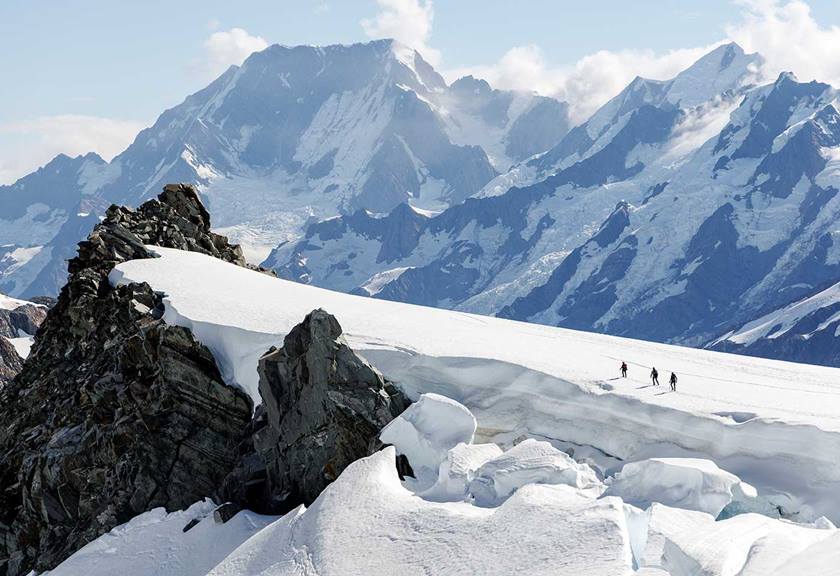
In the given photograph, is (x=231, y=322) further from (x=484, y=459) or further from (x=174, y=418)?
(x=484, y=459)

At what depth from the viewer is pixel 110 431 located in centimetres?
4744

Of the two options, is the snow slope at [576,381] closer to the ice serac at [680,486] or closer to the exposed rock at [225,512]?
the ice serac at [680,486]

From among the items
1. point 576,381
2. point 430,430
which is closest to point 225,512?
point 430,430

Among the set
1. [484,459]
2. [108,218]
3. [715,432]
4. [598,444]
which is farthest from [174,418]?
[108,218]

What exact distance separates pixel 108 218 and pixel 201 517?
37.1 m

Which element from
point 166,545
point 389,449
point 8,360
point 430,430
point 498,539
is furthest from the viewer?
point 8,360

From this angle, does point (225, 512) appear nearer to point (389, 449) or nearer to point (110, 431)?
point (389, 449)

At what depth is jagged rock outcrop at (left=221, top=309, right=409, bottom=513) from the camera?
129 ft

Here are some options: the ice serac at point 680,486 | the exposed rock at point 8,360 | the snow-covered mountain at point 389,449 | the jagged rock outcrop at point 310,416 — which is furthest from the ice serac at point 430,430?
the exposed rock at point 8,360

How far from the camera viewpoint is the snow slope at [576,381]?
3766cm

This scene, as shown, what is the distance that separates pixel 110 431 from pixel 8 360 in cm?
13908

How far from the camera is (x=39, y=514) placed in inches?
1933

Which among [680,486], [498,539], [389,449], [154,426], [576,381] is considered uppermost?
[576,381]

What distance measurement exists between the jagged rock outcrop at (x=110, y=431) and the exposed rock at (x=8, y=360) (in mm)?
117712
